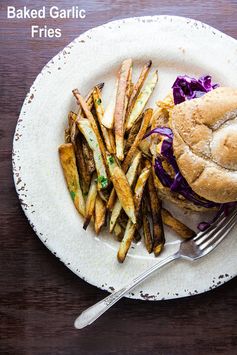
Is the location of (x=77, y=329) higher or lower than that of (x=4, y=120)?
lower

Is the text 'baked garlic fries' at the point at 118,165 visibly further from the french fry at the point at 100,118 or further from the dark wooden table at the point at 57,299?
the dark wooden table at the point at 57,299

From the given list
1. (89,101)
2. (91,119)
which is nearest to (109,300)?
(91,119)

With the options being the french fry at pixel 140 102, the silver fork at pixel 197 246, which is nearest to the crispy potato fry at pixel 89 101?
the french fry at pixel 140 102

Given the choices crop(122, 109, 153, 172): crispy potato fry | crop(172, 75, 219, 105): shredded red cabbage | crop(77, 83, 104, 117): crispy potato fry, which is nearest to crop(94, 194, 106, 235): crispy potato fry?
crop(122, 109, 153, 172): crispy potato fry

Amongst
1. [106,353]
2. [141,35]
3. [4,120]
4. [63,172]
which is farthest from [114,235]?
[141,35]

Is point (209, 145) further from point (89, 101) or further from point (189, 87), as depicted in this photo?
point (89, 101)

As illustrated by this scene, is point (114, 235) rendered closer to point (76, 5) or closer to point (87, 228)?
point (87, 228)
